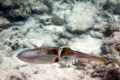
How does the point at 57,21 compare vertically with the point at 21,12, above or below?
below

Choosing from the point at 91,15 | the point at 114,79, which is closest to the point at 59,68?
the point at 114,79

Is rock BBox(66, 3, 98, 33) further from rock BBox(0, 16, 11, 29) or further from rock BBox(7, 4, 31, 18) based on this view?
rock BBox(0, 16, 11, 29)

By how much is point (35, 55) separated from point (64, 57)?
1.01ft

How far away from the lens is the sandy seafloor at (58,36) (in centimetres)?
379

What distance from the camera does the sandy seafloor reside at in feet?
12.4

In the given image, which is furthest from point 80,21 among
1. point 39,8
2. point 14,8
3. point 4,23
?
point 4,23

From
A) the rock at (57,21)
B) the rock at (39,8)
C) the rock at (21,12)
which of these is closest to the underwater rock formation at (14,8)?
the rock at (21,12)

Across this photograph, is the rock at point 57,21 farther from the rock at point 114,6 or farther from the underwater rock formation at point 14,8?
the rock at point 114,6

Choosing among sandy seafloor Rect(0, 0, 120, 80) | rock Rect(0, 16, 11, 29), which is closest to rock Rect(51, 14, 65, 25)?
sandy seafloor Rect(0, 0, 120, 80)

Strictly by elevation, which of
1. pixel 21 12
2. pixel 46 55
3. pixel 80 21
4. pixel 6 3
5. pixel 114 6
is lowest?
pixel 46 55

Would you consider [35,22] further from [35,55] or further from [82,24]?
[35,55]

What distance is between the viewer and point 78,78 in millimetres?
3406

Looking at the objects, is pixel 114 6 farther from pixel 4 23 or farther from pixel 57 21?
pixel 4 23

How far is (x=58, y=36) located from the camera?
661 cm
